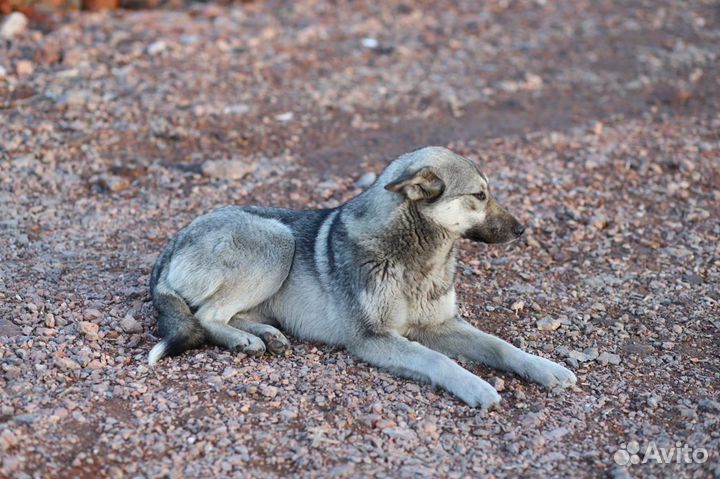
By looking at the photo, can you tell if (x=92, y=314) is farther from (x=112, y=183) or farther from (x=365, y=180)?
(x=365, y=180)

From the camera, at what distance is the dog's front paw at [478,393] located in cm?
540

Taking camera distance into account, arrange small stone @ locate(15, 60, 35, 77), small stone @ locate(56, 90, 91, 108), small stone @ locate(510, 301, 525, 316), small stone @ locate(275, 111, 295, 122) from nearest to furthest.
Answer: small stone @ locate(510, 301, 525, 316), small stone @ locate(56, 90, 91, 108), small stone @ locate(275, 111, 295, 122), small stone @ locate(15, 60, 35, 77)

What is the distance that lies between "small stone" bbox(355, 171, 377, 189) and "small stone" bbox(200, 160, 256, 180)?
1.10m

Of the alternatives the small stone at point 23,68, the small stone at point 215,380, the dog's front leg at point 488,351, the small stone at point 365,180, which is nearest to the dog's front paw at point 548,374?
the dog's front leg at point 488,351

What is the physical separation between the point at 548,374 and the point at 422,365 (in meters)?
0.82

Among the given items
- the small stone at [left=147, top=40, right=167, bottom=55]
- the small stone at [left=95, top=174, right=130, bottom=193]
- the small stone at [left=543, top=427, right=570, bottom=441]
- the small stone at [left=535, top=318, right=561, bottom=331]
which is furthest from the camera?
the small stone at [left=147, top=40, right=167, bottom=55]

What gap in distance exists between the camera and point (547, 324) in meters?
6.48

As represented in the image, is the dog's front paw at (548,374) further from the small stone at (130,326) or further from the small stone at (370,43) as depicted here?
the small stone at (370,43)

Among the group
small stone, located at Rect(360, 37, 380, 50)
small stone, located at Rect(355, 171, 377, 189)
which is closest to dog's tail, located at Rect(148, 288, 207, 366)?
small stone, located at Rect(355, 171, 377, 189)

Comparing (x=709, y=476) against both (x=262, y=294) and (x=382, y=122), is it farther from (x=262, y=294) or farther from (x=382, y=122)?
(x=382, y=122)

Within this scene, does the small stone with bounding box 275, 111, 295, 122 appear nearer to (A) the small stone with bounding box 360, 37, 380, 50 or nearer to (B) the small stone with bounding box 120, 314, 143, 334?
(A) the small stone with bounding box 360, 37, 380, 50

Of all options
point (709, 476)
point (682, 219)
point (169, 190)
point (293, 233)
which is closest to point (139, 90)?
point (169, 190)

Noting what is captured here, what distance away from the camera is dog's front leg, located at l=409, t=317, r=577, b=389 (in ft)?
18.7

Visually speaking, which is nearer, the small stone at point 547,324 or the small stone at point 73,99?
the small stone at point 547,324
